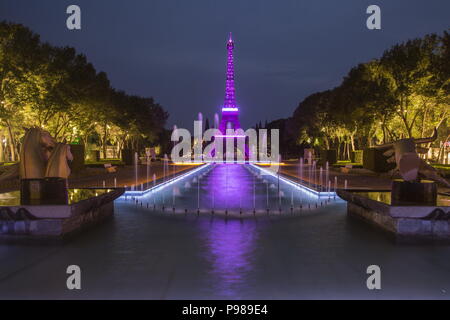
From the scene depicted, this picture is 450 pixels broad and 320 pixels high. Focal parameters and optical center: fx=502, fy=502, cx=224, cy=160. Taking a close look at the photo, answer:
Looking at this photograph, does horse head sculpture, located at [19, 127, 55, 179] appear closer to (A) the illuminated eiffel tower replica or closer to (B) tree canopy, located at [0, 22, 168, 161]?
(B) tree canopy, located at [0, 22, 168, 161]

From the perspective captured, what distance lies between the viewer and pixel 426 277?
→ 26.1 feet

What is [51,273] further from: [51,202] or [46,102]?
[46,102]

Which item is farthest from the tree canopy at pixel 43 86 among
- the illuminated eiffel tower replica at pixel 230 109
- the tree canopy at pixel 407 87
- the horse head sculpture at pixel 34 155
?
the illuminated eiffel tower replica at pixel 230 109

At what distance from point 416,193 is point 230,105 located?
413 feet

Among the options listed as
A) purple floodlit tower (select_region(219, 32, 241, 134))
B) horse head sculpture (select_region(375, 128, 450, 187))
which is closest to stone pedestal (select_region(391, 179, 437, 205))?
horse head sculpture (select_region(375, 128, 450, 187))

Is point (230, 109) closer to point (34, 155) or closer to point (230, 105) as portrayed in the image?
point (230, 105)

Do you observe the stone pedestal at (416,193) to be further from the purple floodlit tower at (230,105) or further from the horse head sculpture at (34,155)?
the purple floodlit tower at (230,105)

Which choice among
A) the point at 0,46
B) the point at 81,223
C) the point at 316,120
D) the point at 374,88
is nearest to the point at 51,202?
the point at 81,223

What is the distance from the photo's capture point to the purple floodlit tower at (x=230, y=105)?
132 m

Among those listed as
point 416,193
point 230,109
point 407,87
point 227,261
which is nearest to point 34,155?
point 227,261

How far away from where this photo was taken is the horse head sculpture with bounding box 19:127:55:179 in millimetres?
13023

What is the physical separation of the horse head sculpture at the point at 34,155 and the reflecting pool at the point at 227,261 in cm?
231

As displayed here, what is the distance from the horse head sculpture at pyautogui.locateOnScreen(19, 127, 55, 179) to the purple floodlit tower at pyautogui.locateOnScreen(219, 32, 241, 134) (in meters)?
118
